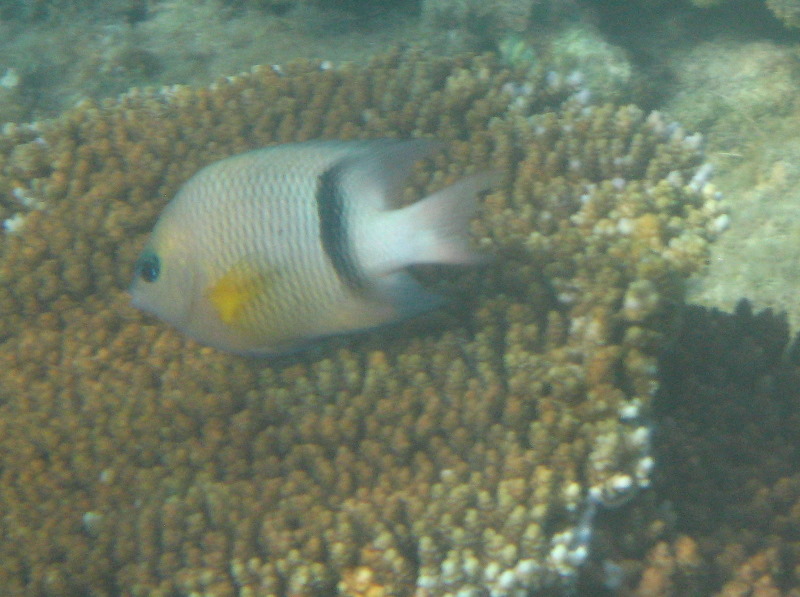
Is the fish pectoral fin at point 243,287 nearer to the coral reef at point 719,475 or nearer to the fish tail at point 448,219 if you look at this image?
the fish tail at point 448,219

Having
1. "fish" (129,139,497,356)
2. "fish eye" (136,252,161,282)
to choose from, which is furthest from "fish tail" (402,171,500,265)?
"fish eye" (136,252,161,282)

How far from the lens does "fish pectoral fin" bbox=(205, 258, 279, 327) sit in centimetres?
264

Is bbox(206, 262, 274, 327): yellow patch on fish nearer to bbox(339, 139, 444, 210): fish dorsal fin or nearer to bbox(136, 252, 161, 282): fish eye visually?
bbox(136, 252, 161, 282): fish eye

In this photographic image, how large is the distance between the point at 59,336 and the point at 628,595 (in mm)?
3092

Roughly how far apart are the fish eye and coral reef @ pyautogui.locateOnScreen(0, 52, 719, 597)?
617mm

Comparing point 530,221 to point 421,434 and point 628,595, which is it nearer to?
point 421,434

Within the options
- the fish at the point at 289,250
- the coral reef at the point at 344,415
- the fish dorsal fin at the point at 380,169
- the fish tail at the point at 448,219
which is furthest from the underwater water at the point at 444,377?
the fish dorsal fin at the point at 380,169

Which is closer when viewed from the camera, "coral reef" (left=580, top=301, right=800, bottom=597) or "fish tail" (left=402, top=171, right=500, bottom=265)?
"fish tail" (left=402, top=171, right=500, bottom=265)

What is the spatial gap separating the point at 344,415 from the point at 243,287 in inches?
31.7

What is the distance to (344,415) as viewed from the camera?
9.97ft

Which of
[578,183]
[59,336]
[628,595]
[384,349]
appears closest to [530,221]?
[578,183]

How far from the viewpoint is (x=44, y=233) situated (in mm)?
3830

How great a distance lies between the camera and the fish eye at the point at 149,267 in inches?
107

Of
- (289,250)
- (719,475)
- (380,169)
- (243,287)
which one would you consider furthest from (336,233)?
(719,475)
